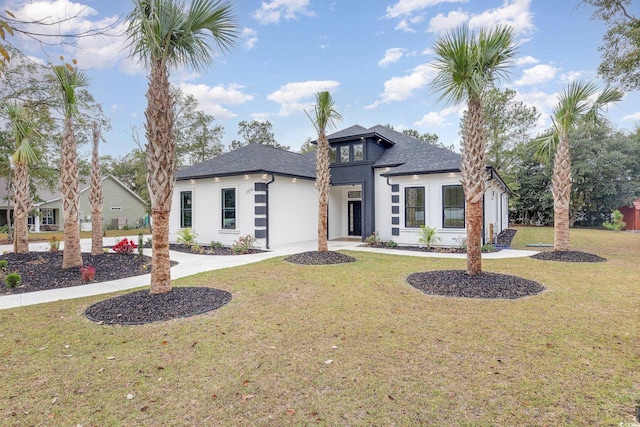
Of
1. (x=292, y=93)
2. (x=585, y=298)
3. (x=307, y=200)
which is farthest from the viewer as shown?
(x=292, y=93)

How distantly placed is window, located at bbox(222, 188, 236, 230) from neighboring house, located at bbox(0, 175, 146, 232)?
20.0 metres

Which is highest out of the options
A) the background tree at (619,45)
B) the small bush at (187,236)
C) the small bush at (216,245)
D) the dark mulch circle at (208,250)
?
the background tree at (619,45)

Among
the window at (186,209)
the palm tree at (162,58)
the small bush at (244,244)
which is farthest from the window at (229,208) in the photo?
the palm tree at (162,58)

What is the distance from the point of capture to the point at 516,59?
23.3ft

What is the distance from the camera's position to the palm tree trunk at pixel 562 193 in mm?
10383

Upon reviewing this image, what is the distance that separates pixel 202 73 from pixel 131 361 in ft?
Answer: 16.2

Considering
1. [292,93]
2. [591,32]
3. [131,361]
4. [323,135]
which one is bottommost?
[131,361]

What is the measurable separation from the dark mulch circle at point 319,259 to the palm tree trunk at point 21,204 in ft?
29.4

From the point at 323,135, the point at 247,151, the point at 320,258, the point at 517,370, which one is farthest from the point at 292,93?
the point at 517,370

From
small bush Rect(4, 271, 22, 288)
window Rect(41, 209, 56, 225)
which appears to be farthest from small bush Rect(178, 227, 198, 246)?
window Rect(41, 209, 56, 225)

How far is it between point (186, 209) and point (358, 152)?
8601mm

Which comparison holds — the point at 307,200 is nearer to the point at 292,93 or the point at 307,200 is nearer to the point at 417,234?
the point at 417,234

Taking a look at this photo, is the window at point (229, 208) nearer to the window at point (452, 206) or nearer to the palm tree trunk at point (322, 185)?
the palm tree trunk at point (322, 185)

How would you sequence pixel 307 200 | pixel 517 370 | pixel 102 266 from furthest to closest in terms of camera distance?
pixel 307 200
pixel 102 266
pixel 517 370
